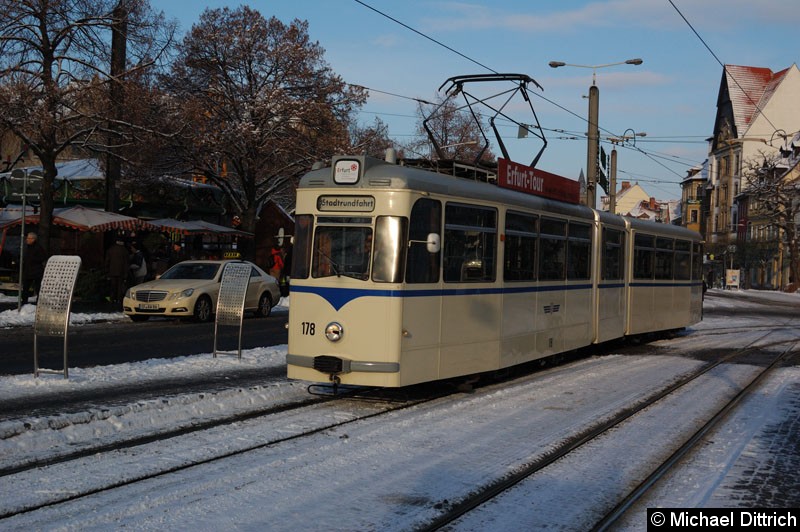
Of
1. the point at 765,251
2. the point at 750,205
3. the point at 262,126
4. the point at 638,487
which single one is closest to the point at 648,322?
the point at 638,487

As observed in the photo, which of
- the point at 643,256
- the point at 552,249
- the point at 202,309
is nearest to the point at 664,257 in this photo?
the point at 643,256

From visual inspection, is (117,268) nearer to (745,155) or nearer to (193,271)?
(193,271)

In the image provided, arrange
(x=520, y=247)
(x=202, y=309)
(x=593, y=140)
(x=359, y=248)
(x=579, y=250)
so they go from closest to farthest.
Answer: (x=359, y=248)
(x=520, y=247)
(x=579, y=250)
(x=202, y=309)
(x=593, y=140)

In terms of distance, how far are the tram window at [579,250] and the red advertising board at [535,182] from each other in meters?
0.48

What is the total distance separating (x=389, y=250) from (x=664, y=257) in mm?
11922

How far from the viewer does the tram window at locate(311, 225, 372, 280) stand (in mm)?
10070

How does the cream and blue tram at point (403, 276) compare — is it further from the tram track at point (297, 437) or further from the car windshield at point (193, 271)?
the car windshield at point (193, 271)

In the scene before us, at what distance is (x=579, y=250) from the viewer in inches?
595

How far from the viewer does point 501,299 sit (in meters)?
11.9

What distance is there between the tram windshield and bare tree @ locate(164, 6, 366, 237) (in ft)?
81.7

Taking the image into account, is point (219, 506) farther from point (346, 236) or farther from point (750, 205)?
point (750, 205)

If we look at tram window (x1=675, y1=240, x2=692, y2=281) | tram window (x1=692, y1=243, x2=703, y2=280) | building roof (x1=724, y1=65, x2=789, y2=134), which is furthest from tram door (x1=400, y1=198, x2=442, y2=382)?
building roof (x1=724, y1=65, x2=789, y2=134)

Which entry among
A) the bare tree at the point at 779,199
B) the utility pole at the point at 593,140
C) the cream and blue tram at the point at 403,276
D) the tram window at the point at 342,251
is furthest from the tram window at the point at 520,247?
the bare tree at the point at 779,199

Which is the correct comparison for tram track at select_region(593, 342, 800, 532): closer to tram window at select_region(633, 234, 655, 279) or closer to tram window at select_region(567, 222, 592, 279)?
tram window at select_region(567, 222, 592, 279)
